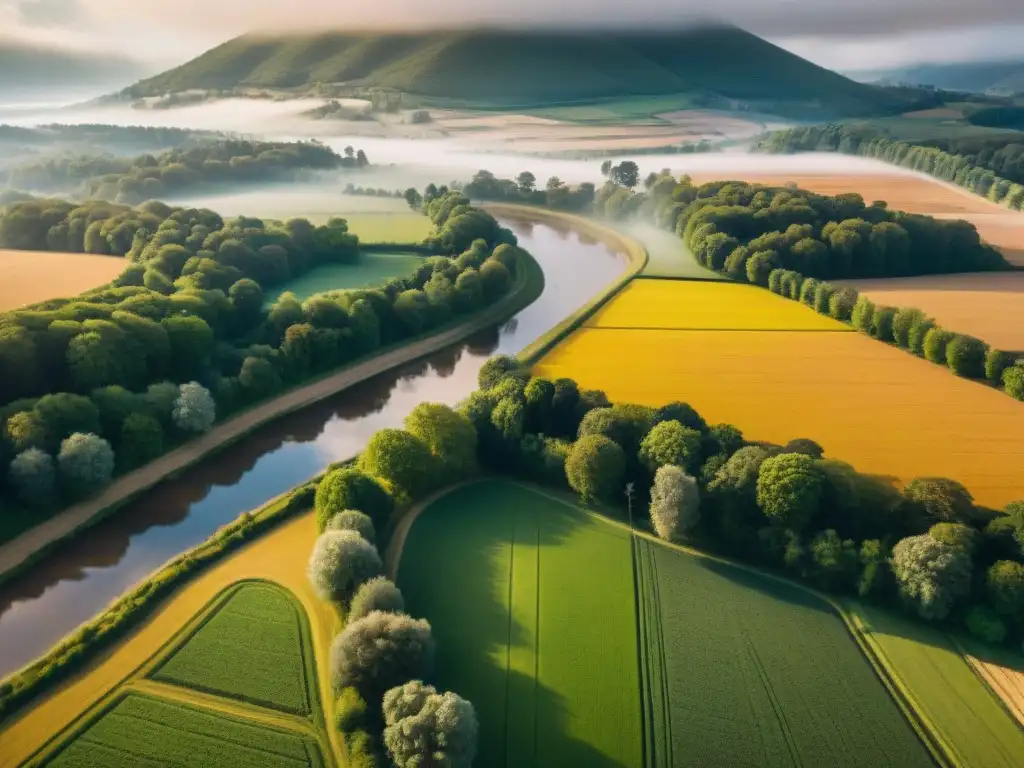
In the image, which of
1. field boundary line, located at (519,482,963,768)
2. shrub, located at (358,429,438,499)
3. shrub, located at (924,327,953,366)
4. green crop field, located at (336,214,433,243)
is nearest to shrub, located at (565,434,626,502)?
field boundary line, located at (519,482,963,768)

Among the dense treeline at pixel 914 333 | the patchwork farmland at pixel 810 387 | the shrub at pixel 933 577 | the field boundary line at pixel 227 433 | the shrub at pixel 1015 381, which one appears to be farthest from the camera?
the dense treeline at pixel 914 333

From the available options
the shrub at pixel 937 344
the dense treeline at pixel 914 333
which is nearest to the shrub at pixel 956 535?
the dense treeline at pixel 914 333

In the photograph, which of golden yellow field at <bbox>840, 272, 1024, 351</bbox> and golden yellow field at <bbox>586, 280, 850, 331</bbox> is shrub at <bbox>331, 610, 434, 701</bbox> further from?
golden yellow field at <bbox>840, 272, 1024, 351</bbox>

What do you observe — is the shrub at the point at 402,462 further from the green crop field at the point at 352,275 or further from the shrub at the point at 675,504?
the green crop field at the point at 352,275

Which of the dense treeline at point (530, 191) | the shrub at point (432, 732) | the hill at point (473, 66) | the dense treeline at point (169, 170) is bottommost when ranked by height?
the shrub at point (432, 732)

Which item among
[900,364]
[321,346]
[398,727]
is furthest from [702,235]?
[398,727]

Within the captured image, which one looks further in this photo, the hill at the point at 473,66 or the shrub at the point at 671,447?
the hill at the point at 473,66

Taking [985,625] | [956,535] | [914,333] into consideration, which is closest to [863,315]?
[914,333]

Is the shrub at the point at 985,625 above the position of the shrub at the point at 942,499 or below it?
below

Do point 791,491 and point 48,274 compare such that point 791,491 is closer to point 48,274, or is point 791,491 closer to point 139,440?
point 139,440
